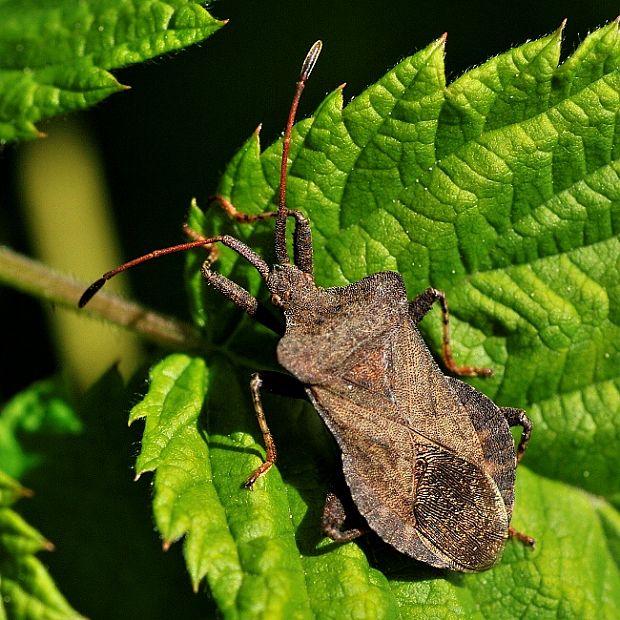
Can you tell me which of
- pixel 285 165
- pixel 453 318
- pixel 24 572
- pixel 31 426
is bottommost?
pixel 31 426

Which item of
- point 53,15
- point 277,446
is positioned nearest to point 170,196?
point 53,15

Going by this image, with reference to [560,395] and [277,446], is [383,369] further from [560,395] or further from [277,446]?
[560,395]

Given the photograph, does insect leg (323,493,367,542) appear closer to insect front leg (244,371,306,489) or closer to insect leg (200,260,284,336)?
insect front leg (244,371,306,489)

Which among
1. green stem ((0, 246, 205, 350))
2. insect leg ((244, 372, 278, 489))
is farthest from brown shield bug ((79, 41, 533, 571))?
green stem ((0, 246, 205, 350))

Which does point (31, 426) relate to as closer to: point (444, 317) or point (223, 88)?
point (444, 317)

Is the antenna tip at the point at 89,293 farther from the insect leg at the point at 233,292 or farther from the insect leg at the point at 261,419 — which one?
the insect leg at the point at 261,419

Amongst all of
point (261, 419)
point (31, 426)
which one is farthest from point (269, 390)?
point (31, 426)

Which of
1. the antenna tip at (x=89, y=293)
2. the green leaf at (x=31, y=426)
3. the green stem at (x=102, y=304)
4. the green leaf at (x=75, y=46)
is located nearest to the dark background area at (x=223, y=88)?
the green leaf at (x=31, y=426)
